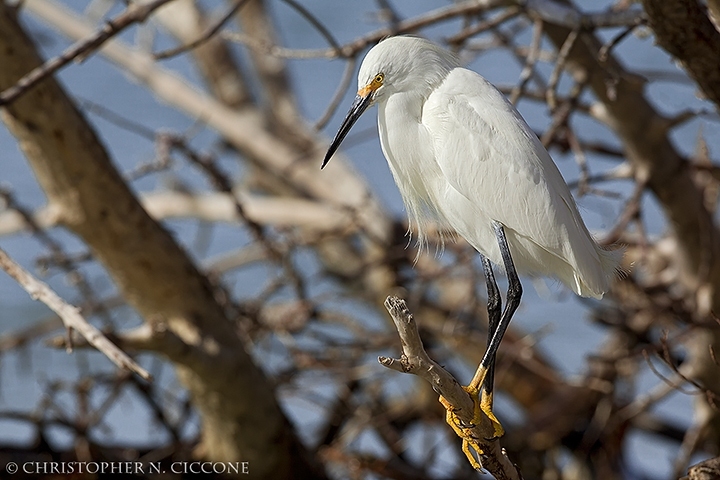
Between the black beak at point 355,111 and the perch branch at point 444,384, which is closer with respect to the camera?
the perch branch at point 444,384

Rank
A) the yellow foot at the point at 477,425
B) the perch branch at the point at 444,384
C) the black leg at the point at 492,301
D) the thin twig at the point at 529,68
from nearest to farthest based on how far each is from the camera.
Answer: the perch branch at the point at 444,384 < the yellow foot at the point at 477,425 < the black leg at the point at 492,301 < the thin twig at the point at 529,68

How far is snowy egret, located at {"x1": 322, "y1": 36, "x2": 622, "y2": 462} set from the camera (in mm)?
1624

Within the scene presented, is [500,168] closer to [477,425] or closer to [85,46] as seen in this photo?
[477,425]

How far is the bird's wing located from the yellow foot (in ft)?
1.06

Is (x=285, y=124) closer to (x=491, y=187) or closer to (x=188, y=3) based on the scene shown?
(x=188, y=3)

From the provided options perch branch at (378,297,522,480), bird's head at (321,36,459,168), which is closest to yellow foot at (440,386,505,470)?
perch branch at (378,297,522,480)

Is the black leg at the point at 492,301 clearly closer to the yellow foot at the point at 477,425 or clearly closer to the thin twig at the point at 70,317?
the yellow foot at the point at 477,425

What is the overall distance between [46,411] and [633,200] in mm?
1885

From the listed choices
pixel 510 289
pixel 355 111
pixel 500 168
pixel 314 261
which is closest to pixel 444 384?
pixel 510 289

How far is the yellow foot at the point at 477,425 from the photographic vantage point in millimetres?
1455

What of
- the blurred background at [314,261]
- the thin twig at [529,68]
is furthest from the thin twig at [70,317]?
the thin twig at [529,68]

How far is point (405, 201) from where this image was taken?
6.08ft

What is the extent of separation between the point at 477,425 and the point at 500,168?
0.50 meters

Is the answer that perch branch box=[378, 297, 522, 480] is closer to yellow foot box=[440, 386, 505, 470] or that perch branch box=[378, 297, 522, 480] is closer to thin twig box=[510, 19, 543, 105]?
yellow foot box=[440, 386, 505, 470]
